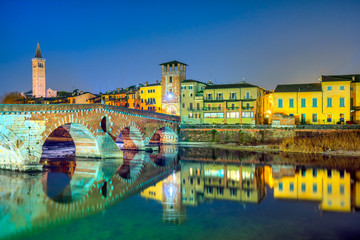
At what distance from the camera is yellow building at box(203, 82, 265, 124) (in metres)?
58.2

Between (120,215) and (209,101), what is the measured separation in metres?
45.5

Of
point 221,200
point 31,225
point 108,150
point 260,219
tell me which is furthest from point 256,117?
point 31,225

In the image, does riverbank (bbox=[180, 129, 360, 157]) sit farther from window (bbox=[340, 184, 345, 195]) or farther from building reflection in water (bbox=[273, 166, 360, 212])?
window (bbox=[340, 184, 345, 195])

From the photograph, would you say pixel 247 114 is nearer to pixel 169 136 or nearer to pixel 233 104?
pixel 233 104

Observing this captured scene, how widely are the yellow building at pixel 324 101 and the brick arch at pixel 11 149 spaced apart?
4028cm

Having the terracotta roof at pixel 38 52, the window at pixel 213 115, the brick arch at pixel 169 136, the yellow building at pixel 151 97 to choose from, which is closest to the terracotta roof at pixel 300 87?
the window at pixel 213 115

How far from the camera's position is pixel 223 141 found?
53.1 meters

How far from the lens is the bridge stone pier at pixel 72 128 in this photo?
2658cm

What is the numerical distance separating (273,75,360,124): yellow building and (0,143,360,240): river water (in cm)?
1820

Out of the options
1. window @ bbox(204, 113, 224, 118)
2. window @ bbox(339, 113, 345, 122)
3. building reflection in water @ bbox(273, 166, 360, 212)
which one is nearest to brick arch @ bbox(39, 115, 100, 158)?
building reflection in water @ bbox(273, 166, 360, 212)

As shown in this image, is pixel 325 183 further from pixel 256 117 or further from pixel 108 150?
pixel 256 117

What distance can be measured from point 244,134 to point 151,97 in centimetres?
2711

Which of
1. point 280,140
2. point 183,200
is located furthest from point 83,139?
point 280,140

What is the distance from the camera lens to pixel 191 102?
6425 centimetres
